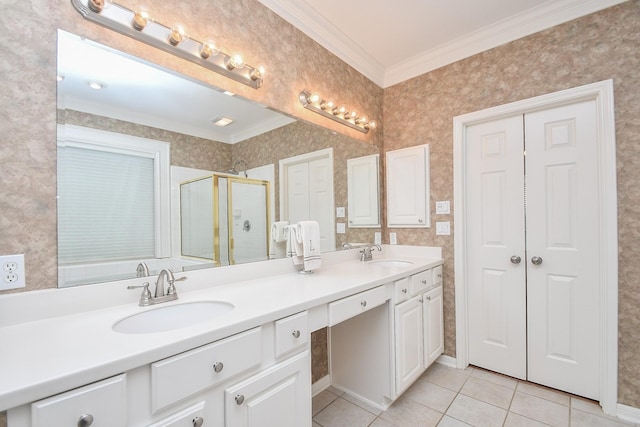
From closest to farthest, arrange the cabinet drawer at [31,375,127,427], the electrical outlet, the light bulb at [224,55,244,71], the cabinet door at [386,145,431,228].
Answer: the cabinet drawer at [31,375,127,427], the electrical outlet, the light bulb at [224,55,244,71], the cabinet door at [386,145,431,228]

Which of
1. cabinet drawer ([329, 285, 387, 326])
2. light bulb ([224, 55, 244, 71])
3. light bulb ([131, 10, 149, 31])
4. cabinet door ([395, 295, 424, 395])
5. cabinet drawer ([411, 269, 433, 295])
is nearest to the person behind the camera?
light bulb ([131, 10, 149, 31])

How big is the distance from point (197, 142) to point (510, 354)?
8.51ft

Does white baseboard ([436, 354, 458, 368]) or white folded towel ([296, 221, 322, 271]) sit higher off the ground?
white folded towel ([296, 221, 322, 271])

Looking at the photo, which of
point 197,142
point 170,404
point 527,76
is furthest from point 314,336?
point 527,76

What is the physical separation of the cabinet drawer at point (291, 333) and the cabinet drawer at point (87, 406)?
0.50 metres

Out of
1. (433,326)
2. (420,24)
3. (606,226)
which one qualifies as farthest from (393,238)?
(420,24)

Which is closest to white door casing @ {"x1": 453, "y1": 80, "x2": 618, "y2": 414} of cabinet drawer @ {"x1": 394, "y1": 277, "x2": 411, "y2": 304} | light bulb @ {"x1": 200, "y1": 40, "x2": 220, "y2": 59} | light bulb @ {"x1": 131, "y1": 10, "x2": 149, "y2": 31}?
cabinet drawer @ {"x1": 394, "y1": 277, "x2": 411, "y2": 304}

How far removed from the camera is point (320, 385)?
2.04m

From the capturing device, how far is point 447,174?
238 centimetres

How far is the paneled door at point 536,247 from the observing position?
187 cm

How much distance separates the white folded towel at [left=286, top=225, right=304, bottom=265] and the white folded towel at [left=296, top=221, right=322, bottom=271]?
0.02 metres

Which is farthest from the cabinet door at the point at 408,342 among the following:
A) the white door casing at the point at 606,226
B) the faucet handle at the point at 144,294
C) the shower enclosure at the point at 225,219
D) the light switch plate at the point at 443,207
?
the faucet handle at the point at 144,294

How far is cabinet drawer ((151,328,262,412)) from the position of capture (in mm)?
774

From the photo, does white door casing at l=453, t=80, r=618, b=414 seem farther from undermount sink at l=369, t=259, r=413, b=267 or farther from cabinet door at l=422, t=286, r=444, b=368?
undermount sink at l=369, t=259, r=413, b=267
